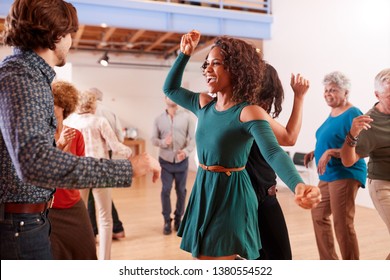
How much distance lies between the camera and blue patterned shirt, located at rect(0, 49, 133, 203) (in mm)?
813

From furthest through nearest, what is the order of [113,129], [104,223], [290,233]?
[113,129] < [290,233] < [104,223]

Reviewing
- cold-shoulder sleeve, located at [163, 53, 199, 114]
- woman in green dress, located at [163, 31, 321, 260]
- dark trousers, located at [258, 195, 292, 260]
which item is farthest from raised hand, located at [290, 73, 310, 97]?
dark trousers, located at [258, 195, 292, 260]

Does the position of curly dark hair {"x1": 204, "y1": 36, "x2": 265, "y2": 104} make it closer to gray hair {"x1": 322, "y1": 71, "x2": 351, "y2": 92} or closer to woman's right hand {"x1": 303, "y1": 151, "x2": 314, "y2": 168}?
gray hair {"x1": 322, "y1": 71, "x2": 351, "y2": 92}

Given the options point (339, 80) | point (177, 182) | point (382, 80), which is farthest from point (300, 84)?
point (177, 182)

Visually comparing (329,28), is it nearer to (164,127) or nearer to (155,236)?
(164,127)

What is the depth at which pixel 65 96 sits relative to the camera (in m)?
1.87

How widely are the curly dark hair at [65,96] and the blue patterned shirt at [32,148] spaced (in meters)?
0.91

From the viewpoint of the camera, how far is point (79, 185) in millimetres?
860

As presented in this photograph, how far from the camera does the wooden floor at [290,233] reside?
7.30ft

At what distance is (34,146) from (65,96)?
3.70 ft

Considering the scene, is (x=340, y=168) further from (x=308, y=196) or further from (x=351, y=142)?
(x=308, y=196)

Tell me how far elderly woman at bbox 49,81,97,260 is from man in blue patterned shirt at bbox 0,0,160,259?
2.59ft

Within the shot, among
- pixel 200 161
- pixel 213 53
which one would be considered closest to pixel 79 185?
pixel 200 161

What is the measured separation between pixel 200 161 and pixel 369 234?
1620 mm
